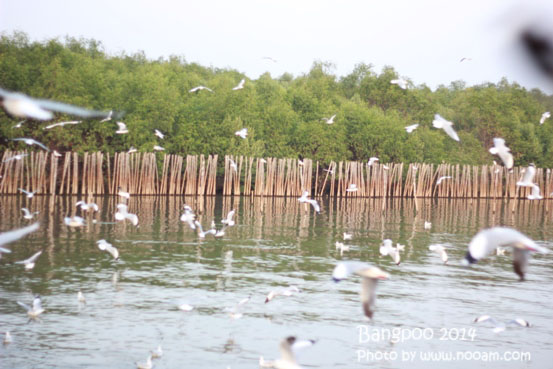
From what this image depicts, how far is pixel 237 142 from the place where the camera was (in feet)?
155

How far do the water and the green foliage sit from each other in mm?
19542

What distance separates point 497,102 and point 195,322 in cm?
5631

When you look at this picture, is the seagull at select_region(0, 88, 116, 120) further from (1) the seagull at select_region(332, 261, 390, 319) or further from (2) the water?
(2) the water

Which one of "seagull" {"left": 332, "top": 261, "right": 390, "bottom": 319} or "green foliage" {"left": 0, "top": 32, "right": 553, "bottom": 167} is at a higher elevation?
"green foliage" {"left": 0, "top": 32, "right": 553, "bottom": 167}

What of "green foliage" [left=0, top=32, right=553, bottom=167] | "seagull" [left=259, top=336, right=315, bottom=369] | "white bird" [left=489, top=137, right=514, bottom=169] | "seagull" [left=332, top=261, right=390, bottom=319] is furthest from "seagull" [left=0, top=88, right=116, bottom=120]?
"green foliage" [left=0, top=32, right=553, bottom=167]

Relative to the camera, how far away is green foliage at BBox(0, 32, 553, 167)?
4309 centimetres

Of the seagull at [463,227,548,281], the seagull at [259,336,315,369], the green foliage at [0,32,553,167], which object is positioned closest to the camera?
the seagull at [463,227,548,281]

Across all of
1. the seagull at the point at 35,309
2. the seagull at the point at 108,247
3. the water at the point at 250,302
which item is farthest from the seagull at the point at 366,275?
the seagull at the point at 108,247

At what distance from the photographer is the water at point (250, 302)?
11.1m

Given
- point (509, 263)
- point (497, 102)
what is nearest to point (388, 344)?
point (509, 263)

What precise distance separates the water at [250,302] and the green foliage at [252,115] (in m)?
19.5

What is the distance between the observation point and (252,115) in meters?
49.3

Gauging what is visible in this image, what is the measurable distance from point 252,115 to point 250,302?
36124 mm

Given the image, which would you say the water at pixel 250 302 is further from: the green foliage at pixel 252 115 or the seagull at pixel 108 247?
the green foliage at pixel 252 115
